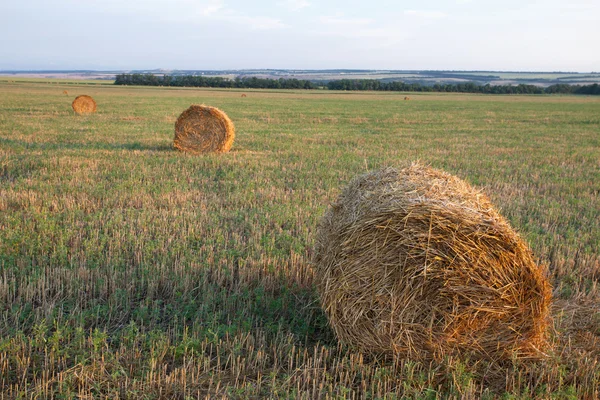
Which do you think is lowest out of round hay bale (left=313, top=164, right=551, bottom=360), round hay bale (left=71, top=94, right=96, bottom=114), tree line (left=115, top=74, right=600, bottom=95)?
round hay bale (left=313, top=164, right=551, bottom=360)

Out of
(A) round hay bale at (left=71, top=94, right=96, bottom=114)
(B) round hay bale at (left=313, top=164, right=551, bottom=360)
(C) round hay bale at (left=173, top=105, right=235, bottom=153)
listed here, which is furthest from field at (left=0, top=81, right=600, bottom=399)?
(A) round hay bale at (left=71, top=94, right=96, bottom=114)

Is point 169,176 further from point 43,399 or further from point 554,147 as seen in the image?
point 554,147

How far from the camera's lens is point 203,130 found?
15.3 metres

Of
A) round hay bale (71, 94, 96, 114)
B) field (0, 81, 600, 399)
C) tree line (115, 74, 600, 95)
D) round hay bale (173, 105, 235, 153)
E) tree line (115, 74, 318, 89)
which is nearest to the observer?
field (0, 81, 600, 399)

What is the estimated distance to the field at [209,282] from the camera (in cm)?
396

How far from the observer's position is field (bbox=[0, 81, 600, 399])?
13.0 feet

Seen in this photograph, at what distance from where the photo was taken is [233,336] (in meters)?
4.57

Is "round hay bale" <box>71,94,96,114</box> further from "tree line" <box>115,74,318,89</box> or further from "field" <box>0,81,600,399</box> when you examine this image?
"tree line" <box>115,74,318,89</box>

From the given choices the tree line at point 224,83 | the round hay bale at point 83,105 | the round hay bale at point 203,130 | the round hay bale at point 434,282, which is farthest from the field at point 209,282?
the tree line at point 224,83

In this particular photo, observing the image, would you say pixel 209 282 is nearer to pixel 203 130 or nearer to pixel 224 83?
pixel 203 130

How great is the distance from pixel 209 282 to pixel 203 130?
10083mm

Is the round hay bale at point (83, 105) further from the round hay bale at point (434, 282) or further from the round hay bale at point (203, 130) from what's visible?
the round hay bale at point (434, 282)

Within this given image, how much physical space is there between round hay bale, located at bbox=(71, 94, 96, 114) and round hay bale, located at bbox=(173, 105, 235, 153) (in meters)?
16.1

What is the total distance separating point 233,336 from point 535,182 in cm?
957
